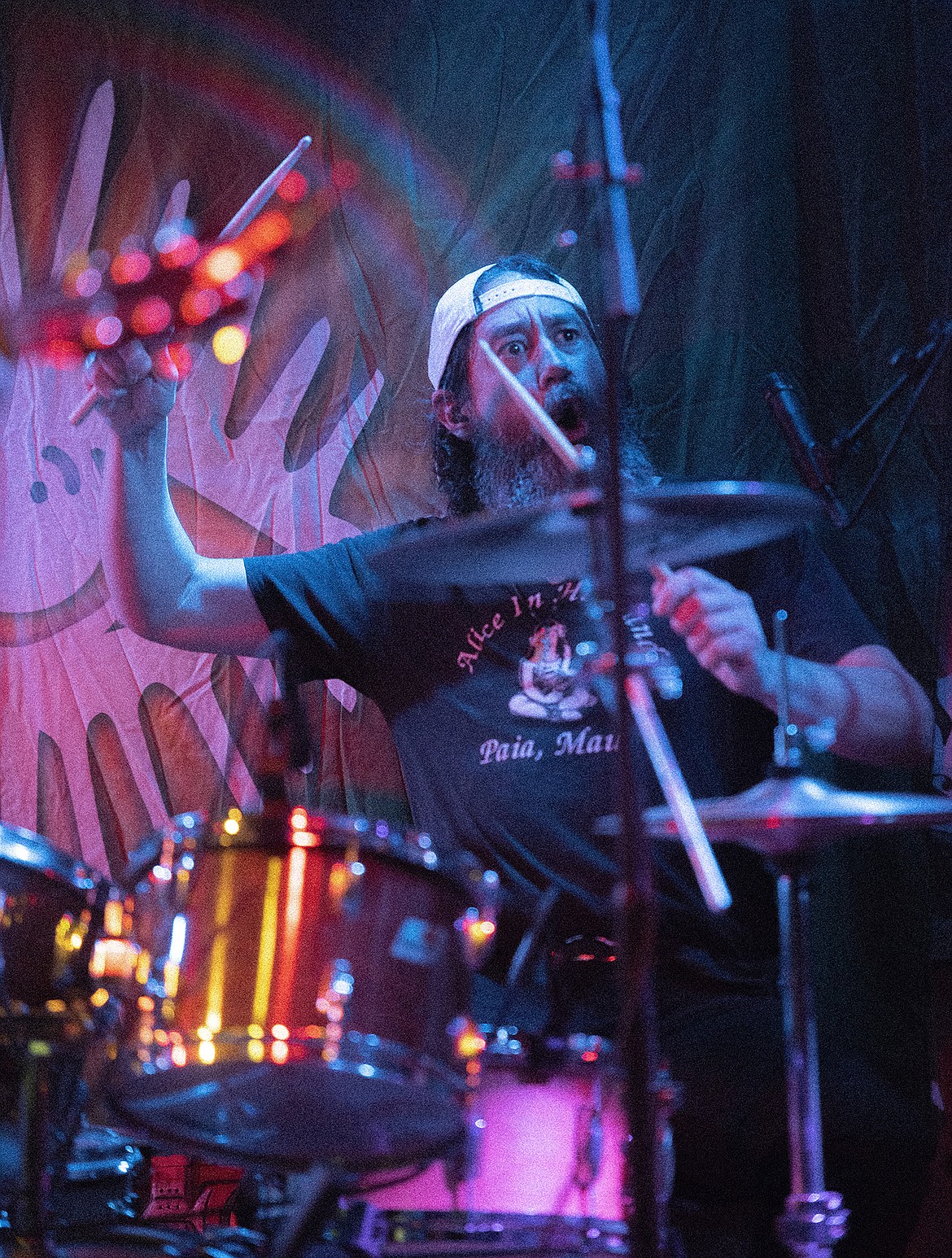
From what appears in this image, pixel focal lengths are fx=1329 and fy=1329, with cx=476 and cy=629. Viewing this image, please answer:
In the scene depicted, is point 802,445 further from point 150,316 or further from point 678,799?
point 150,316

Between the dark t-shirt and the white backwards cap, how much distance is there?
0.34 m

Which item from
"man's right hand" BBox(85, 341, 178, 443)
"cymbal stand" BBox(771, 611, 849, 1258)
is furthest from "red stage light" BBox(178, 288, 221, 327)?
"cymbal stand" BBox(771, 611, 849, 1258)

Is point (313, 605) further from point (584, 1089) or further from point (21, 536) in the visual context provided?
point (584, 1089)

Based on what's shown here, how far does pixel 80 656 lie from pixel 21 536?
0.27m

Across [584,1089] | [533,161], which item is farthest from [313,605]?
[584,1089]

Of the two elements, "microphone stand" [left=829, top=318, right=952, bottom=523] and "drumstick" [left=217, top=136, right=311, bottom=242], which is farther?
"microphone stand" [left=829, top=318, right=952, bottom=523]

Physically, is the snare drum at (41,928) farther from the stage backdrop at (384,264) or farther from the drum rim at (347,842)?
the stage backdrop at (384,264)

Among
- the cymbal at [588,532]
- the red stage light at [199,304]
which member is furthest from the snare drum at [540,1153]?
the red stage light at [199,304]

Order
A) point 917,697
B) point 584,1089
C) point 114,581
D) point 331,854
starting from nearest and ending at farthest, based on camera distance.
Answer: point 331,854, point 584,1089, point 917,697, point 114,581

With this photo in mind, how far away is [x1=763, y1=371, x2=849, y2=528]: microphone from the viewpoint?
2227 millimetres

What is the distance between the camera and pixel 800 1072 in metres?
1.49

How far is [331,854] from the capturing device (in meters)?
1.32

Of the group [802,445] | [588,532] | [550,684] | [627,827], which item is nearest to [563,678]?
[550,684]

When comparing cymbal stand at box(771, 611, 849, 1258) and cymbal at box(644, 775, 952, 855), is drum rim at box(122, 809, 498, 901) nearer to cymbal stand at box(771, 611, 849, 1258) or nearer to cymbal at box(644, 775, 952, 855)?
cymbal at box(644, 775, 952, 855)
